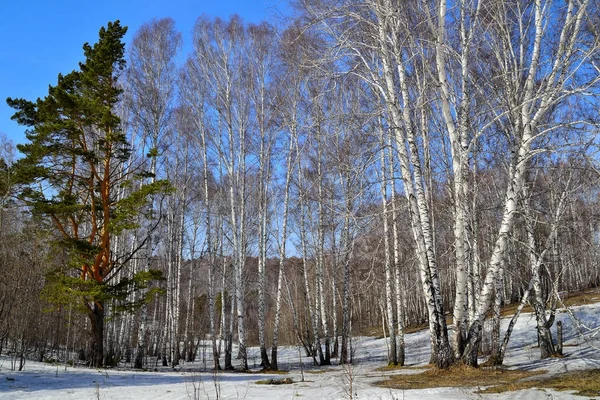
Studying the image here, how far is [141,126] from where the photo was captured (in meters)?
17.2

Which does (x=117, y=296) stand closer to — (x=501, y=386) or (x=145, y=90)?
(x=145, y=90)

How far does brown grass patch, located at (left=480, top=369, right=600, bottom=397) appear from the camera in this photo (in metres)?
5.40

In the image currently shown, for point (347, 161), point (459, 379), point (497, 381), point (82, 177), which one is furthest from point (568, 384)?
point (82, 177)

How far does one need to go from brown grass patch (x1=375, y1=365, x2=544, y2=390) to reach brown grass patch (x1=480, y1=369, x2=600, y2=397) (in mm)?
275

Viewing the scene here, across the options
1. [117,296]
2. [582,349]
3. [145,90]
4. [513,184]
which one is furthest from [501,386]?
[145,90]

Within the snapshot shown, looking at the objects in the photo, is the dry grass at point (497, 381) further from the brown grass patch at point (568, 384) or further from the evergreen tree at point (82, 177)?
the evergreen tree at point (82, 177)

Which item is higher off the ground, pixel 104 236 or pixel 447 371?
pixel 104 236

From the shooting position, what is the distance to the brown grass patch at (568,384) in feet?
17.7

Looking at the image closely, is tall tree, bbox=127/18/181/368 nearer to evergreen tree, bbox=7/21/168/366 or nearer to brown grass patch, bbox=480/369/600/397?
evergreen tree, bbox=7/21/168/366

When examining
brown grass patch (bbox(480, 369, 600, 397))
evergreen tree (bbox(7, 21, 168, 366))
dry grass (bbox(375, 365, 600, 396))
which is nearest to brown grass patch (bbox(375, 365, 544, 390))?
dry grass (bbox(375, 365, 600, 396))

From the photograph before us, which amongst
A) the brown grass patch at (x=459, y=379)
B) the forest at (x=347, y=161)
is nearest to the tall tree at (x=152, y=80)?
the forest at (x=347, y=161)

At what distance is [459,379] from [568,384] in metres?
1.54

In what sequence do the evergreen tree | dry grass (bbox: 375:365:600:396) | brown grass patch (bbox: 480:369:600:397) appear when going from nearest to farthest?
brown grass patch (bbox: 480:369:600:397), dry grass (bbox: 375:365:600:396), the evergreen tree

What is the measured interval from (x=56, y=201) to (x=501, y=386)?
11.9m
